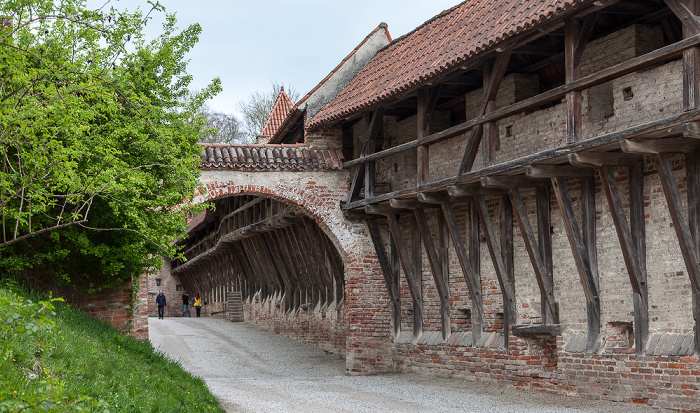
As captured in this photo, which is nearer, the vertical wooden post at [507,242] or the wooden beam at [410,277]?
the vertical wooden post at [507,242]

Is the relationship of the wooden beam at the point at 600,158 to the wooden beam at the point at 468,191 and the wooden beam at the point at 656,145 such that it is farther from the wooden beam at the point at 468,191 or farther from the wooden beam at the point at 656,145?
the wooden beam at the point at 468,191

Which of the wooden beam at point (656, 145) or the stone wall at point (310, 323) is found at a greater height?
the wooden beam at point (656, 145)

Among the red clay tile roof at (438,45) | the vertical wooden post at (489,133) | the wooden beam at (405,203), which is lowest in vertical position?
the wooden beam at (405,203)

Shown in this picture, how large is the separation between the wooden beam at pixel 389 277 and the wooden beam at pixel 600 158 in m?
6.25

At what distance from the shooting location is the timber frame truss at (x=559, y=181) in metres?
8.77

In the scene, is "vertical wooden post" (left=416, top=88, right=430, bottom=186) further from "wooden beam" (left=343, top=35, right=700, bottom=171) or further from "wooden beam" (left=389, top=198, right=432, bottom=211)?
"wooden beam" (left=389, top=198, right=432, bottom=211)

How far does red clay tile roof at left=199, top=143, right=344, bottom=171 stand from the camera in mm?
14711

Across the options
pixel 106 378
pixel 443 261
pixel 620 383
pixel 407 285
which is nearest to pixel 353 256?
pixel 407 285

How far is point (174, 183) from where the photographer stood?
36.5 feet

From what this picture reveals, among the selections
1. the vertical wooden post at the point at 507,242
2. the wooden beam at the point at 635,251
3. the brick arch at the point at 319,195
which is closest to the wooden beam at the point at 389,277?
the brick arch at the point at 319,195

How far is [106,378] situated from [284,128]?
1086cm

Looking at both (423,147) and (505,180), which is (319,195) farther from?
(505,180)

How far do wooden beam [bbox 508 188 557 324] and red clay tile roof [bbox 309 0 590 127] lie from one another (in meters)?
2.15

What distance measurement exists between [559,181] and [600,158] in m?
0.93
